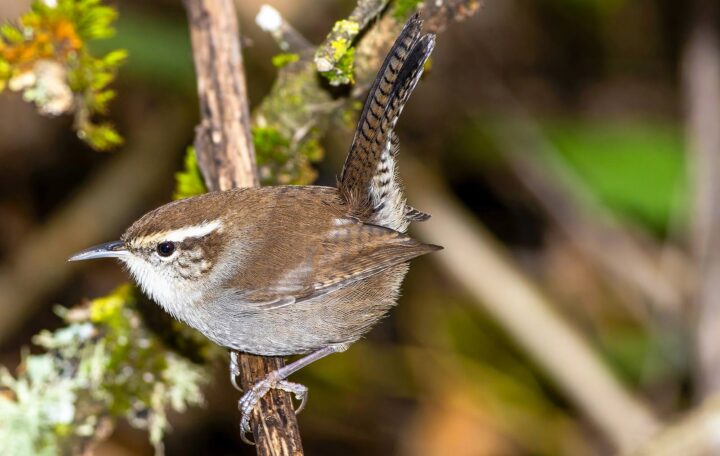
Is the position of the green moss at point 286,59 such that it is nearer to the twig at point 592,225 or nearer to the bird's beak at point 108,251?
the bird's beak at point 108,251

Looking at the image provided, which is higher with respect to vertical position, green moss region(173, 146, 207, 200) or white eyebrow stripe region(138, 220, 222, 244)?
green moss region(173, 146, 207, 200)

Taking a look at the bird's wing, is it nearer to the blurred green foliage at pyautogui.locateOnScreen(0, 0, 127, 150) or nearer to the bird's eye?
the bird's eye

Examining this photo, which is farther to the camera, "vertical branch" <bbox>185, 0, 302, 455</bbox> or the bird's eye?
"vertical branch" <bbox>185, 0, 302, 455</bbox>

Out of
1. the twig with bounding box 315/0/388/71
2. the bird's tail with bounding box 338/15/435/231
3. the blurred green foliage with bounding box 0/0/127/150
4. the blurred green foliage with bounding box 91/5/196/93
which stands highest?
the blurred green foliage with bounding box 91/5/196/93

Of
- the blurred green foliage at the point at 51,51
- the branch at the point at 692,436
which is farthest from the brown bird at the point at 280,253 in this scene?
the branch at the point at 692,436

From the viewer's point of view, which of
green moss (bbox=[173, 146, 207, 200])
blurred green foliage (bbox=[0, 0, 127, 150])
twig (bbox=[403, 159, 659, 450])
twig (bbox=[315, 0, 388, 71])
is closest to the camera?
twig (bbox=[315, 0, 388, 71])

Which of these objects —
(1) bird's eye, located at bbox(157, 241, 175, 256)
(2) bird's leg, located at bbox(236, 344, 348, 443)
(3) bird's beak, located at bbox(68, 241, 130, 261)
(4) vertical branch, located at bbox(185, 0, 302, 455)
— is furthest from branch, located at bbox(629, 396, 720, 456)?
(3) bird's beak, located at bbox(68, 241, 130, 261)

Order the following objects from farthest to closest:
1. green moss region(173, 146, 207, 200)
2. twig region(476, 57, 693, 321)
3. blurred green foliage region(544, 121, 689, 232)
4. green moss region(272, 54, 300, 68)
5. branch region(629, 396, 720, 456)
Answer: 1. twig region(476, 57, 693, 321)
2. blurred green foliage region(544, 121, 689, 232)
3. branch region(629, 396, 720, 456)
4. green moss region(173, 146, 207, 200)
5. green moss region(272, 54, 300, 68)

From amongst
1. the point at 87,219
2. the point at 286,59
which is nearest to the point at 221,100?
the point at 286,59

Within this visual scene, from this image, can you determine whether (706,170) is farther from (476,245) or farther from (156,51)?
(156,51)
